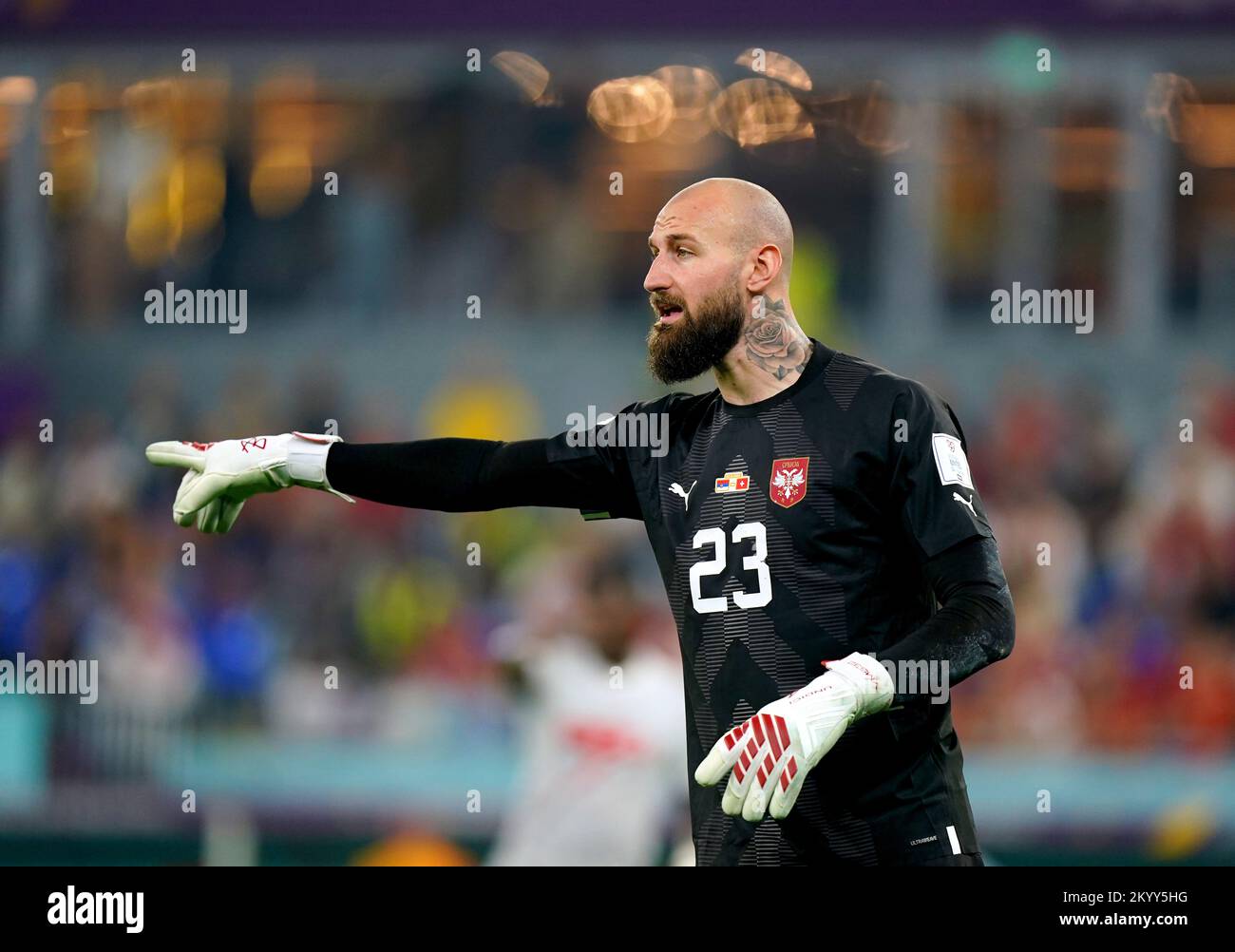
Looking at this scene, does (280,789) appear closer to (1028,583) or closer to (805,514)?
(1028,583)

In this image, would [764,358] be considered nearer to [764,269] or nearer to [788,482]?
[764,269]

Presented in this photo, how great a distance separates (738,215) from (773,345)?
0.39m

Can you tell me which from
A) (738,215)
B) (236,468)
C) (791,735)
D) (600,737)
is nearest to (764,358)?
(738,215)

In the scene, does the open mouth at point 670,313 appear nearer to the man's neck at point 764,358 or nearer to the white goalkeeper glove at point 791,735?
the man's neck at point 764,358

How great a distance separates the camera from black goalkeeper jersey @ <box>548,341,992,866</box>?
454 cm

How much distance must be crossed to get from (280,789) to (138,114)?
7.27 metres

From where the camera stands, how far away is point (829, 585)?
15.1 feet

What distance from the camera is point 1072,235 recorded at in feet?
50.3

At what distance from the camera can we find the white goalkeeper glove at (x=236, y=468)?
5113 millimetres

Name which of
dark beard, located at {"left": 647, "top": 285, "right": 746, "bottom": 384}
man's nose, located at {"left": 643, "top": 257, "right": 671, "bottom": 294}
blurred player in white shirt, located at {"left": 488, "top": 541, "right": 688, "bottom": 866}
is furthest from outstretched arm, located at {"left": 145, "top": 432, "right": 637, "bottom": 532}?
blurred player in white shirt, located at {"left": 488, "top": 541, "right": 688, "bottom": 866}

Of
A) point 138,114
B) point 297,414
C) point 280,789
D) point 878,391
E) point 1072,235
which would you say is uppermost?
point 138,114

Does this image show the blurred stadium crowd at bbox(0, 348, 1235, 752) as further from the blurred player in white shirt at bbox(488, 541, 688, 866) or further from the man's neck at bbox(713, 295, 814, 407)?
the man's neck at bbox(713, 295, 814, 407)

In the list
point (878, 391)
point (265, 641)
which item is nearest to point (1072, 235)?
point (265, 641)

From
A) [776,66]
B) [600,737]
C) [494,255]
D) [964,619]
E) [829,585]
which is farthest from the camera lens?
[494,255]
